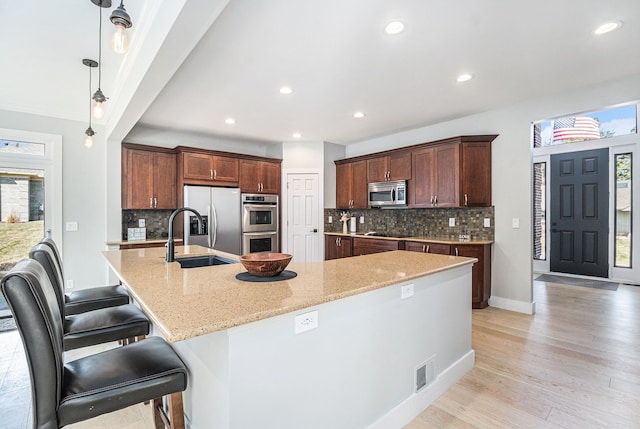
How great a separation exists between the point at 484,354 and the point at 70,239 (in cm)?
505

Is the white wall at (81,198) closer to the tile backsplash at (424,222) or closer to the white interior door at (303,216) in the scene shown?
the white interior door at (303,216)

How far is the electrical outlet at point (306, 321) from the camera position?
1369 millimetres

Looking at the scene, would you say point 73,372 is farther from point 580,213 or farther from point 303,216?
point 580,213

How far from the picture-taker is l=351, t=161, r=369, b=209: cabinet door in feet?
18.1

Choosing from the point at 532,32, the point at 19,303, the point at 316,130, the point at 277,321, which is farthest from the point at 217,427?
the point at 316,130

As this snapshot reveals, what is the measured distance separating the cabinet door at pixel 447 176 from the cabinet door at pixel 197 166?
11.2ft

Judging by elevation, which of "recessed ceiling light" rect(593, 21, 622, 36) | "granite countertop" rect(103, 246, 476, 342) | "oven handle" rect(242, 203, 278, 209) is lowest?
"granite countertop" rect(103, 246, 476, 342)

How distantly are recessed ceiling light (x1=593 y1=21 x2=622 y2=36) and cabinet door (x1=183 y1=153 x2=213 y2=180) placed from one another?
15.2ft

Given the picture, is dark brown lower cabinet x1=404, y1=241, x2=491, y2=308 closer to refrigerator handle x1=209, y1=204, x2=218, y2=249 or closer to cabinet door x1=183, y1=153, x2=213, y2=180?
refrigerator handle x1=209, y1=204, x2=218, y2=249

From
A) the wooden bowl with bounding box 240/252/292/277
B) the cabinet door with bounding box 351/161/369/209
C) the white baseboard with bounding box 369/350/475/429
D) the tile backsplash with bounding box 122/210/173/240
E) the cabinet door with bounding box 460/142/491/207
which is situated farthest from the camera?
the cabinet door with bounding box 351/161/369/209

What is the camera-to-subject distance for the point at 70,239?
425cm

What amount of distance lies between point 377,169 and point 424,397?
3.79 meters

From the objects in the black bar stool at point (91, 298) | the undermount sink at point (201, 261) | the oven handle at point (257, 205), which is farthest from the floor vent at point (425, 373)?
the oven handle at point (257, 205)

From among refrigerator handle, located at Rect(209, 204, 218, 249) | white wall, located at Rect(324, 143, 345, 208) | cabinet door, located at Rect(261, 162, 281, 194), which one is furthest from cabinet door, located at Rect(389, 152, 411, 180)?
refrigerator handle, located at Rect(209, 204, 218, 249)
